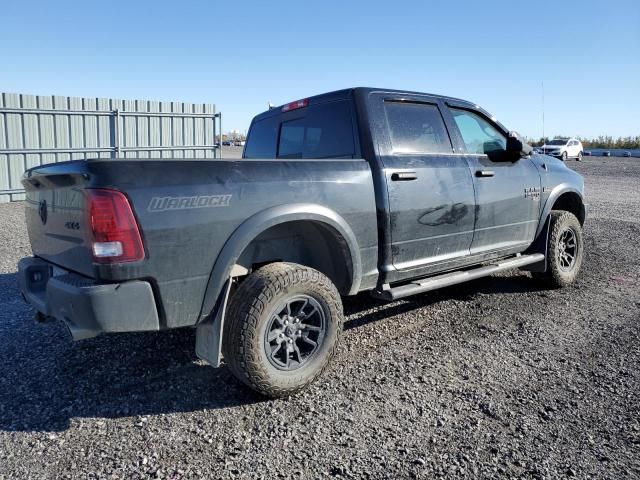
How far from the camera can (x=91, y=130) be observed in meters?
13.5

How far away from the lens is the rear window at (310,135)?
4.02 meters

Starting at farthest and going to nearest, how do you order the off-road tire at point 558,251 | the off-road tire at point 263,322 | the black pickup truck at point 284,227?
1. the off-road tire at point 558,251
2. the off-road tire at point 263,322
3. the black pickup truck at point 284,227

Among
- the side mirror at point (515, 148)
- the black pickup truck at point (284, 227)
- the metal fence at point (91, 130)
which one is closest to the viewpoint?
Result: the black pickup truck at point (284, 227)

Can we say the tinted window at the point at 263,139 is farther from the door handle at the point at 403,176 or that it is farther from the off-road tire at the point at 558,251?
the off-road tire at the point at 558,251

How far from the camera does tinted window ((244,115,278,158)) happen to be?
193 inches

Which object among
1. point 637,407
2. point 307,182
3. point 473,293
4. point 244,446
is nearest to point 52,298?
point 244,446

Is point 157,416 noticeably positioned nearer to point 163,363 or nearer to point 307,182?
point 163,363

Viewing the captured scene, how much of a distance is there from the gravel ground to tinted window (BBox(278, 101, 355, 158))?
1.53 m

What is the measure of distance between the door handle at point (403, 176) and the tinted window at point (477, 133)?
37.8 inches

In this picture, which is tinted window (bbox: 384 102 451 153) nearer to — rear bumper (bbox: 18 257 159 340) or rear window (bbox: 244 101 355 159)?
rear window (bbox: 244 101 355 159)

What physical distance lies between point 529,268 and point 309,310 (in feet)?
10.1

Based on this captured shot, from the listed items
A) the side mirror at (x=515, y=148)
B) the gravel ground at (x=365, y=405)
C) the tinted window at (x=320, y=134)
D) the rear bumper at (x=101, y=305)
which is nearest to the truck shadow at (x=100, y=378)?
the gravel ground at (x=365, y=405)

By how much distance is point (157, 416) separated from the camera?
3.01 m

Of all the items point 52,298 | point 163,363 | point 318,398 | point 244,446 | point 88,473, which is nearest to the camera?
point 88,473
